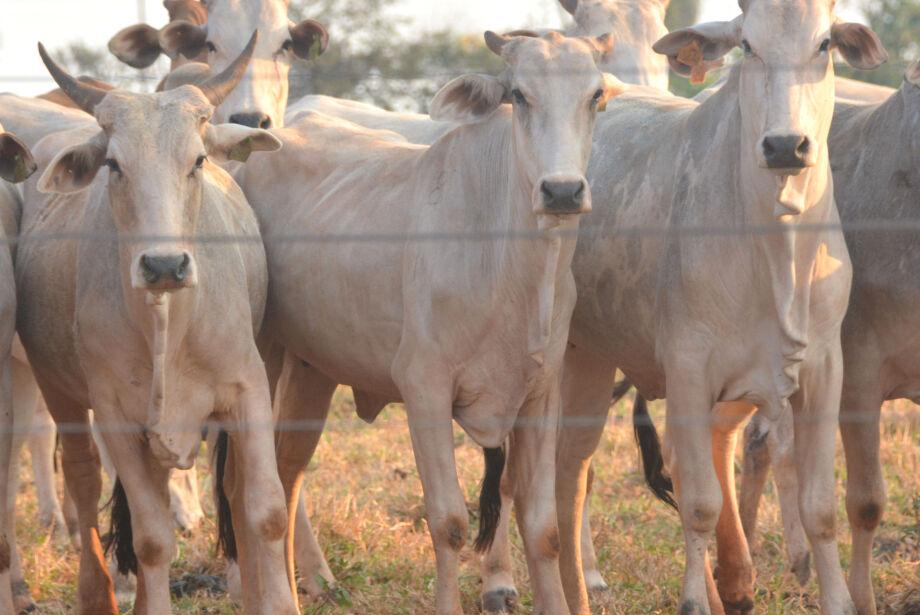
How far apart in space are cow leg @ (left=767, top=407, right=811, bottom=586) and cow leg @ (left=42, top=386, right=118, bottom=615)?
2.71m

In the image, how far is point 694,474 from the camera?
5.89 meters

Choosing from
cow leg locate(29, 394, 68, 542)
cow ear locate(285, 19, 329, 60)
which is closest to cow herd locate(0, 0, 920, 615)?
cow leg locate(29, 394, 68, 542)

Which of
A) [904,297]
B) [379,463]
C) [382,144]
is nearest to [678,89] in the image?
[379,463]

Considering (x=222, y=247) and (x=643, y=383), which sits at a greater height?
(x=222, y=247)

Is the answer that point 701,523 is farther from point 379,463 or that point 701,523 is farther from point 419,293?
point 379,463

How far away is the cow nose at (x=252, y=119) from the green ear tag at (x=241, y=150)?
5.50 feet

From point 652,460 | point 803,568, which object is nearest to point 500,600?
point 652,460

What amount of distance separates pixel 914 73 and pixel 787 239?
0.76 m

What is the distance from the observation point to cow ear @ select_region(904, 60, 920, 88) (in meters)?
5.79

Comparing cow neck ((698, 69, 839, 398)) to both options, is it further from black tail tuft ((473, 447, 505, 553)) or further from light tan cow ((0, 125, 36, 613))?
light tan cow ((0, 125, 36, 613))

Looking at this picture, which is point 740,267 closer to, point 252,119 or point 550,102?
point 550,102

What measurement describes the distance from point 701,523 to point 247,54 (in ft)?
7.11

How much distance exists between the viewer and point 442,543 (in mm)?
5926

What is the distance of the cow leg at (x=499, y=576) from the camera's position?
6.83 m
